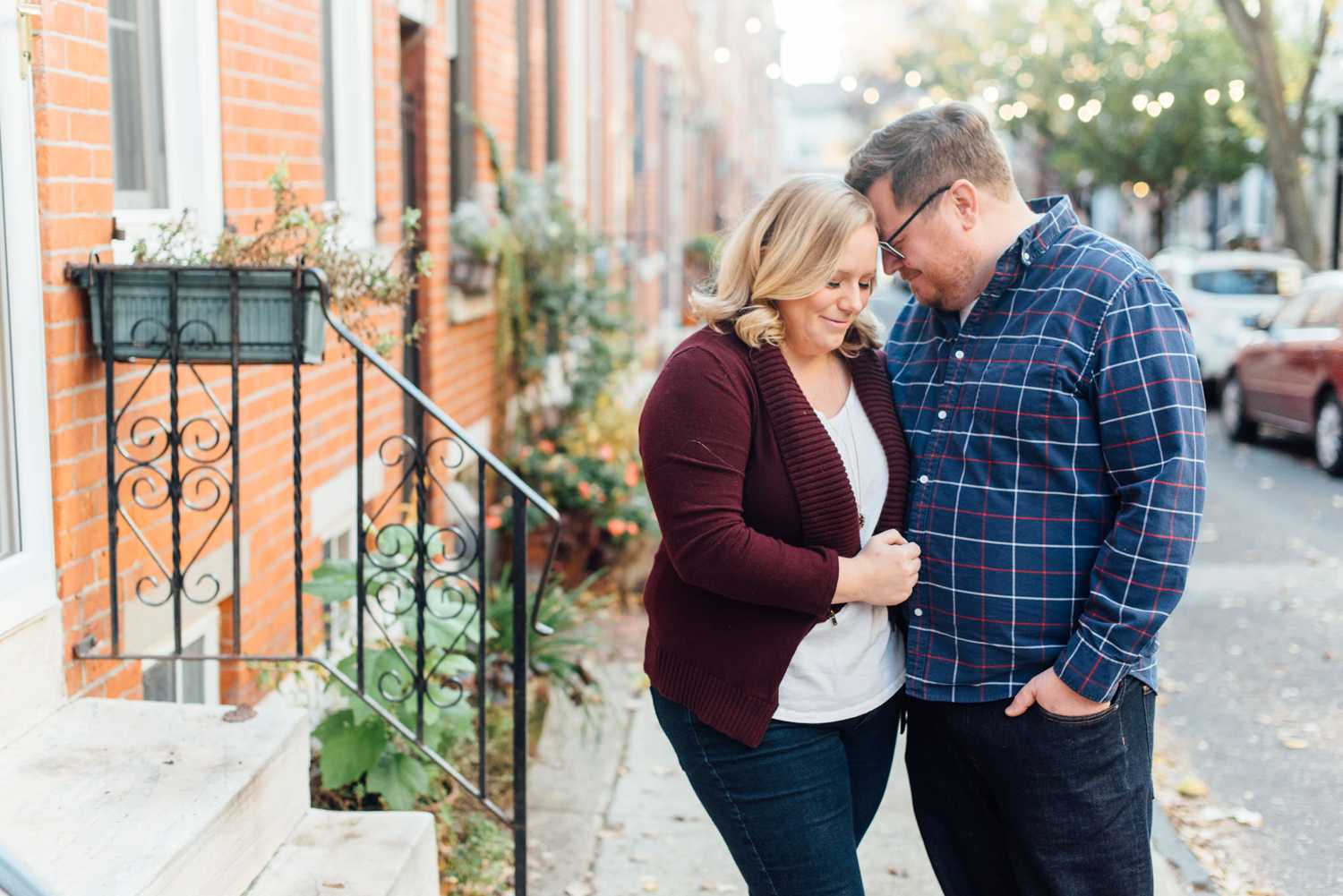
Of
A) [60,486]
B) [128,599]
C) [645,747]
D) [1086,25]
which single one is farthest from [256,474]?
[1086,25]

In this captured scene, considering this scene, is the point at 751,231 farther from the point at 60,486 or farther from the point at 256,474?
the point at 256,474

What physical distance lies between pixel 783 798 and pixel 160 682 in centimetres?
244

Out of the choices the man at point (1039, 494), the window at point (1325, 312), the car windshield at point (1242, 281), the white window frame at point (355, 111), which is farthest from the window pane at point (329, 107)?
the car windshield at point (1242, 281)

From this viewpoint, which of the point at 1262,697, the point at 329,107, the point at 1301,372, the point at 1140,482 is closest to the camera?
the point at 1140,482

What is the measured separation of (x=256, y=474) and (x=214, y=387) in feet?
1.37

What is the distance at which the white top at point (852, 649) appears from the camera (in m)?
2.59

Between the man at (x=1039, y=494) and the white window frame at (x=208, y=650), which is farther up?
the man at (x=1039, y=494)

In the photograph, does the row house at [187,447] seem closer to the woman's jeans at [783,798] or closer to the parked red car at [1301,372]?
the woman's jeans at [783,798]

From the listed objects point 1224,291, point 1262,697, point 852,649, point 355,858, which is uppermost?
point 1224,291

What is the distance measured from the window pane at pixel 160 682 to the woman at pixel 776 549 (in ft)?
6.98

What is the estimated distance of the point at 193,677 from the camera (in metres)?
4.56

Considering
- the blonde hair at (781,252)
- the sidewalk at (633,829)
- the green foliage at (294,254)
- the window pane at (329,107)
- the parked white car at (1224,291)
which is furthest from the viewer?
the parked white car at (1224,291)

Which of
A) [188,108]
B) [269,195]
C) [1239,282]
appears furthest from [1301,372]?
[188,108]

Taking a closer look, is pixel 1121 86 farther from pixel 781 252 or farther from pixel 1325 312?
pixel 781 252
